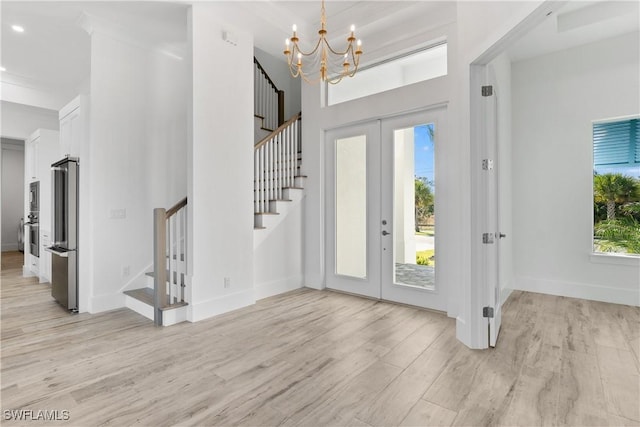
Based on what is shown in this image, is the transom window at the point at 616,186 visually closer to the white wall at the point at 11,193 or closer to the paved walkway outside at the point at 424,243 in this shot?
the paved walkway outside at the point at 424,243

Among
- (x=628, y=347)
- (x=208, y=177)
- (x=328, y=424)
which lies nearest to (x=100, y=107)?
(x=208, y=177)

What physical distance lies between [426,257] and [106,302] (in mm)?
3870

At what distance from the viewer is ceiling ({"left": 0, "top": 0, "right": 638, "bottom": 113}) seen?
3521 mm

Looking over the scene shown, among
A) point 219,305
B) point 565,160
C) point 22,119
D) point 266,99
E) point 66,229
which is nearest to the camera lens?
point 219,305

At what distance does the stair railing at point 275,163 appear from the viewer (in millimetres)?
4422

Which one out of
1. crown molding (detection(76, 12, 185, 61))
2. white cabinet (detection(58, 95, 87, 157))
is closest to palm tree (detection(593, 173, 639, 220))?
crown molding (detection(76, 12, 185, 61))

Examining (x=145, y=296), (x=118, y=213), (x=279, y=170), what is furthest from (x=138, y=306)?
(x=279, y=170)

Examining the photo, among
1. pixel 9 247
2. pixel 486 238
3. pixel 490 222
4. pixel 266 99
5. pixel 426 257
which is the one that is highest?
pixel 266 99

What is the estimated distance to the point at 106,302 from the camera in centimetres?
386

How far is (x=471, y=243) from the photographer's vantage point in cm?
280

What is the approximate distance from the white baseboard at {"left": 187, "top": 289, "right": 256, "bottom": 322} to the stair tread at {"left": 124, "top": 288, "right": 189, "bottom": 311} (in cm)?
15

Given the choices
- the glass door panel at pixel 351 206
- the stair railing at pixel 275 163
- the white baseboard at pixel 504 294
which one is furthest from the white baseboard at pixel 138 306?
the white baseboard at pixel 504 294

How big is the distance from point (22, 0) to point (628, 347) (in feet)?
22.0

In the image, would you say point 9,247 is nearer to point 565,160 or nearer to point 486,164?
point 486,164
